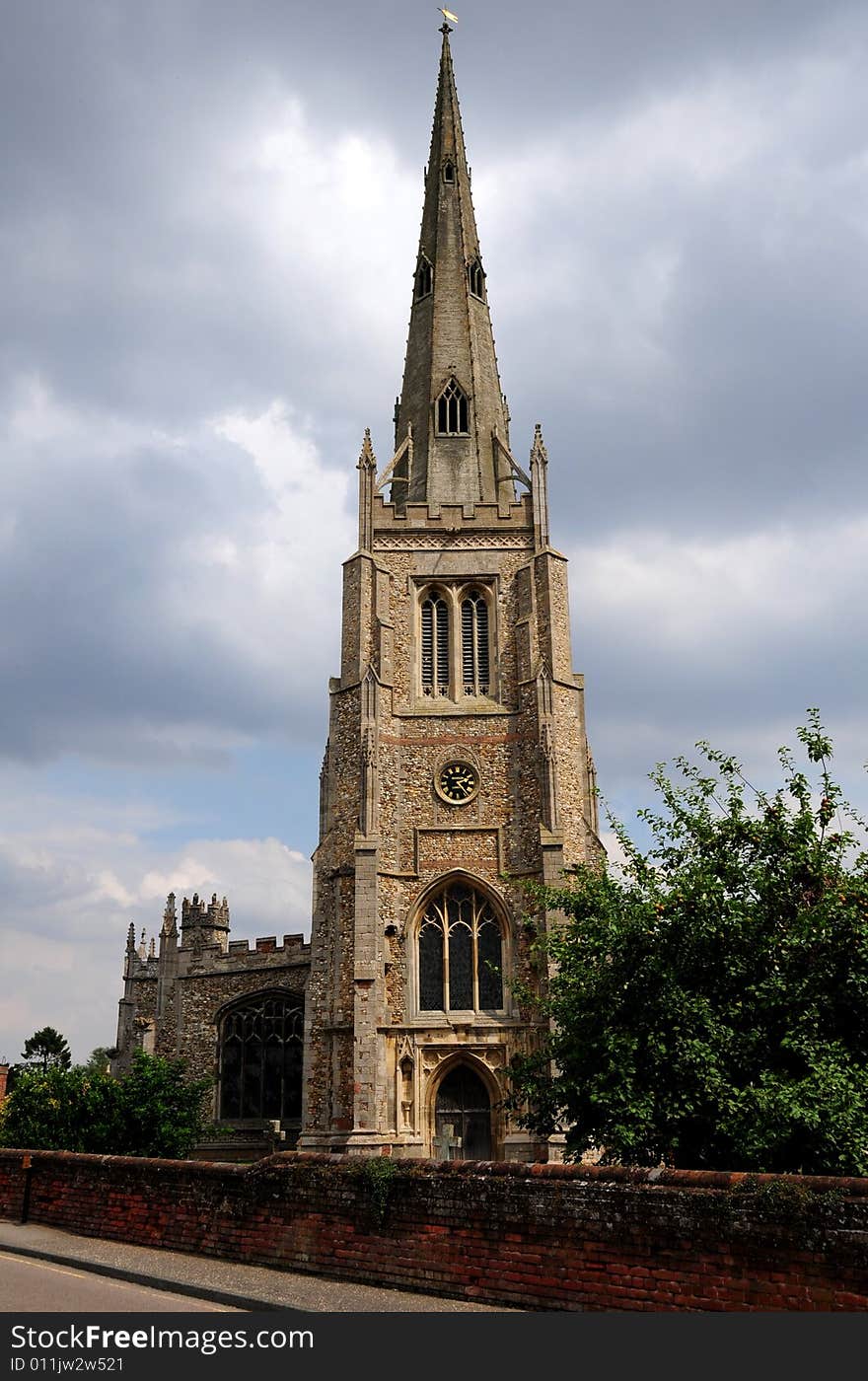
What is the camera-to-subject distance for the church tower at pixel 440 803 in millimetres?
26859

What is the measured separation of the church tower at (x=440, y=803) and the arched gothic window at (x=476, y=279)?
6721 mm

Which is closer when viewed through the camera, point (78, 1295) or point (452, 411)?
point (78, 1295)

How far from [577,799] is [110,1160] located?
1671 cm

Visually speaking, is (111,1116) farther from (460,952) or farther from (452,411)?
(452,411)

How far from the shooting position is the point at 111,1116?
23031 mm

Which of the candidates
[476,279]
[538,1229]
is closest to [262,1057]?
[538,1229]

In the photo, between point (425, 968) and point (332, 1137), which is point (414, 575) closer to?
point (425, 968)

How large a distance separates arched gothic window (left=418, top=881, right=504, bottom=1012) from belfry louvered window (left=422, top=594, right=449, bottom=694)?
18.2 feet

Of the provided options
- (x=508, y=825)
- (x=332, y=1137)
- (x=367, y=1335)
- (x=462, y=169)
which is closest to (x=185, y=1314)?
(x=367, y=1335)

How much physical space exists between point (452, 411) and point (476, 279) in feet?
20.4

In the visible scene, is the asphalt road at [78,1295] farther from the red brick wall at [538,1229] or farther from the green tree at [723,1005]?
the green tree at [723,1005]

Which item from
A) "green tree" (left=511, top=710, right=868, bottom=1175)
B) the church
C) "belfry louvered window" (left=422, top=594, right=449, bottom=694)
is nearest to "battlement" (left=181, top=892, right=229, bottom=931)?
the church

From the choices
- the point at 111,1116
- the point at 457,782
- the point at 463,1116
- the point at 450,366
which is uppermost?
the point at 450,366

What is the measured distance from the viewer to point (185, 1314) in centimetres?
985
